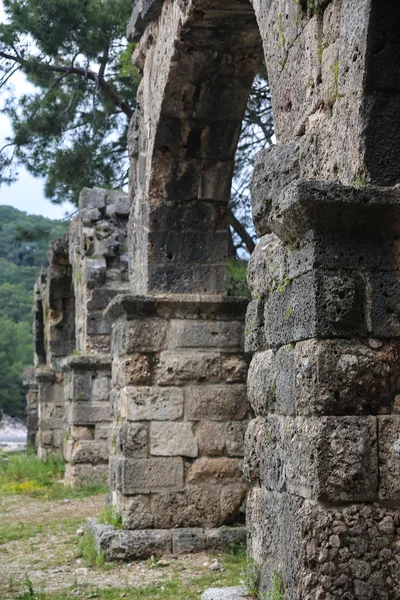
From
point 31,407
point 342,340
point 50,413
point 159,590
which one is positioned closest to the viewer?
point 342,340

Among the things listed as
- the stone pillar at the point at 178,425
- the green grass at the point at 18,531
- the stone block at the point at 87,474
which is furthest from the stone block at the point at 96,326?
the stone pillar at the point at 178,425

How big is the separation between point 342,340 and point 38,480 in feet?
36.0

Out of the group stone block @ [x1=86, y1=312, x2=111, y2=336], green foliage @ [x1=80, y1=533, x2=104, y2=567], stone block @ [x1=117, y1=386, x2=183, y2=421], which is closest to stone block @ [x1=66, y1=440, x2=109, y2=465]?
stone block @ [x1=86, y1=312, x2=111, y2=336]

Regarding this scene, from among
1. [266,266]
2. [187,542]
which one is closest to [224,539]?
[187,542]

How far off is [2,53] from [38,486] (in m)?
8.01

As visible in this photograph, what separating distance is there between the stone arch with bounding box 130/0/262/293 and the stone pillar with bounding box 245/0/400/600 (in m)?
3.91

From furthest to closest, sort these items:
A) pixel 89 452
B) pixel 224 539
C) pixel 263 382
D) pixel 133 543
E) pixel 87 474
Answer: pixel 89 452 < pixel 87 474 < pixel 224 539 < pixel 133 543 < pixel 263 382

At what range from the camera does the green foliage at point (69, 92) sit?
1609 cm

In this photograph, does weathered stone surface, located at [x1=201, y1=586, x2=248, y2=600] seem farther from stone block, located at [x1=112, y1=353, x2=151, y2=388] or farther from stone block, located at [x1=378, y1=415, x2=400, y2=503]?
stone block, located at [x1=112, y1=353, x2=151, y2=388]

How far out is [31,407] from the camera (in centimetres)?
2270

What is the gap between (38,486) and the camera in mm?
13273

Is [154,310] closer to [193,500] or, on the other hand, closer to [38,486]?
[193,500]

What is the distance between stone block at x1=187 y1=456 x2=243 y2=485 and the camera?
7684mm

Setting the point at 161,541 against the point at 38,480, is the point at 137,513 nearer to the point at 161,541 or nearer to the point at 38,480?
the point at 161,541
